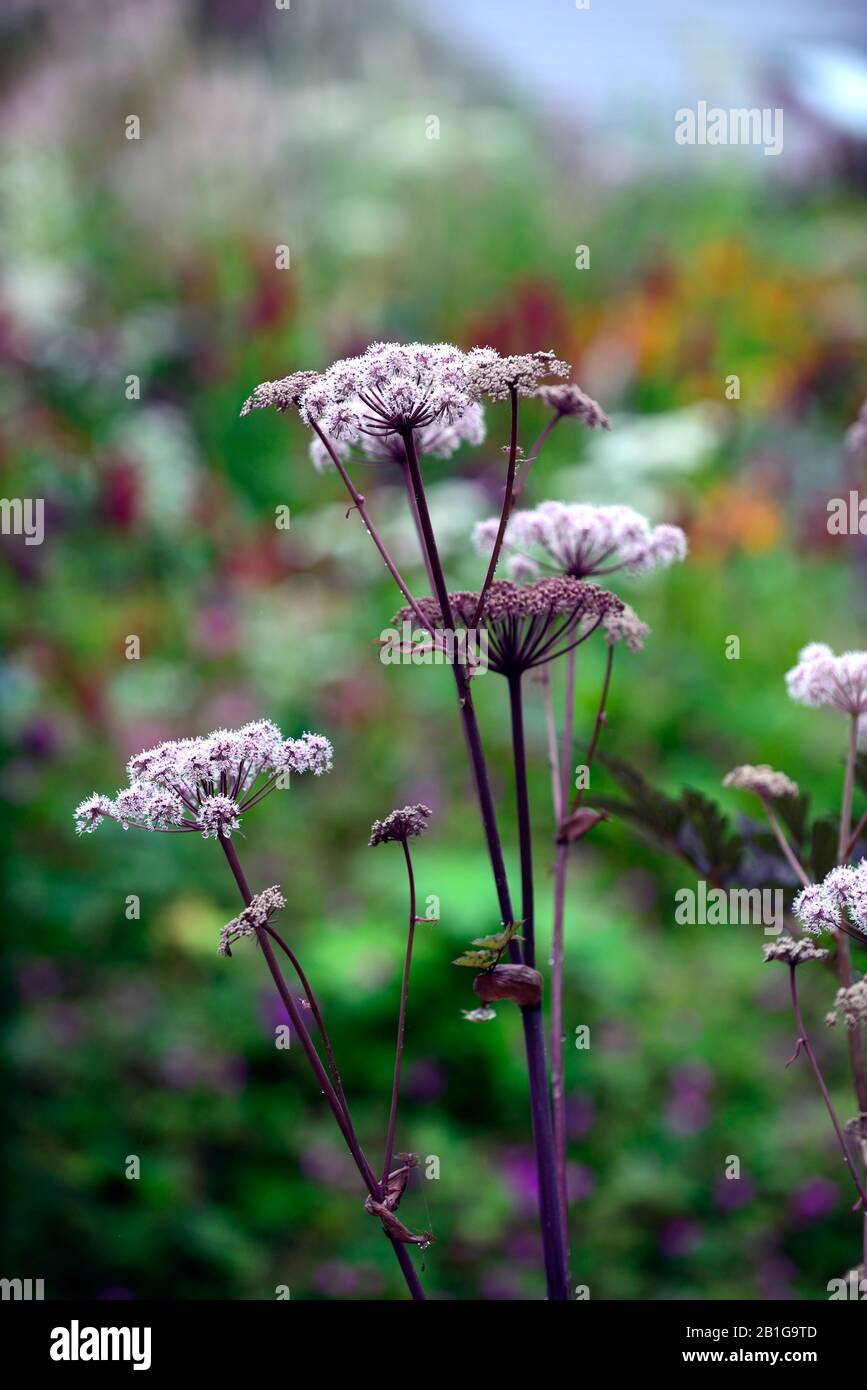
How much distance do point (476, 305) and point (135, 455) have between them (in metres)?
1.52

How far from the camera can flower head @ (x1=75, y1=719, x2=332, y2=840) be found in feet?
1.96

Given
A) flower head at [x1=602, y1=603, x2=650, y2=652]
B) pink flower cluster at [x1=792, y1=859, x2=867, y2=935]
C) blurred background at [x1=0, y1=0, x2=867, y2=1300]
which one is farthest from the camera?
blurred background at [x1=0, y1=0, x2=867, y2=1300]

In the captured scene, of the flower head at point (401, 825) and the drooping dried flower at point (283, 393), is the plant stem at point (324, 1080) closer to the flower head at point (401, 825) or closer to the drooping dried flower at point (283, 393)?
the flower head at point (401, 825)

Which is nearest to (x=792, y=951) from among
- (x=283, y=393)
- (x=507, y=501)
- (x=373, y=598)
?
(x=507, y=501)

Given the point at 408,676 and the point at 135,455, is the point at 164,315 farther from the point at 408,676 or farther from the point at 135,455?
the point at 408,676

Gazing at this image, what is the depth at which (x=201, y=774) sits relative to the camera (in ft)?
1.99

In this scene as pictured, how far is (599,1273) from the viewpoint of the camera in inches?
76.7

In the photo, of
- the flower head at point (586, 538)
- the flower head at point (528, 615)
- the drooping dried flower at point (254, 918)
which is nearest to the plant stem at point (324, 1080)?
the drooping dried flower at point (254, 918)

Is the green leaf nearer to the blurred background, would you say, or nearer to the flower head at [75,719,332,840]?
the flower head at [75,719,332,840]

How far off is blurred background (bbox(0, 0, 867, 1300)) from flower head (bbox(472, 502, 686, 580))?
7 centimetres

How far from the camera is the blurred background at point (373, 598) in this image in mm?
2059

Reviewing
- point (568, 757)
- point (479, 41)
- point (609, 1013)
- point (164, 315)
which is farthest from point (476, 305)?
point (568, 757)

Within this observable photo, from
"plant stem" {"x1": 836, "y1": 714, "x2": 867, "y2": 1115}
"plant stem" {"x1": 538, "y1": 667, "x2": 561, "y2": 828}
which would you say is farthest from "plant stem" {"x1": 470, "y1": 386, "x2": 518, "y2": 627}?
"plant stem" {"x1": 836, "y1": 714, "x2": 867, "y2": 1115}

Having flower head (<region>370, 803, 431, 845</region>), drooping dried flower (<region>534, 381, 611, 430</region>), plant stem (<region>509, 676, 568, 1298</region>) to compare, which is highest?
drooping dried flower (<region>534, 381, 611, 430</region>)
